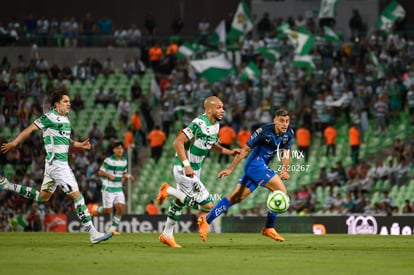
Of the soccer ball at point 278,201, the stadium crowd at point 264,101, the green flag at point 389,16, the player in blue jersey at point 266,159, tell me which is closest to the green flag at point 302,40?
the stadium crowd at point 264,101

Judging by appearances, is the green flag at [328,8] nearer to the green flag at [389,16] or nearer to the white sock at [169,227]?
the green flag at [389,16]

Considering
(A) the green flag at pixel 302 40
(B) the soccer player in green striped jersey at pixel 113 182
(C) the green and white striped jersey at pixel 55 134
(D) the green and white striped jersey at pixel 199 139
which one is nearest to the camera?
(D) the green and white striped jersey at pixel 199 139

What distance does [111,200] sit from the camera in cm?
2541

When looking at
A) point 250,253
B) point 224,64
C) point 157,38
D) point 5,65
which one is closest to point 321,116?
point 224,64

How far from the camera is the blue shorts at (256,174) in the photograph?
18.6 m

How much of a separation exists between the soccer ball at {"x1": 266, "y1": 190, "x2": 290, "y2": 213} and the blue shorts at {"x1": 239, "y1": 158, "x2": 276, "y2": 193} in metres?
0.44

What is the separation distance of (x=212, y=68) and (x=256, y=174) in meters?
22.8

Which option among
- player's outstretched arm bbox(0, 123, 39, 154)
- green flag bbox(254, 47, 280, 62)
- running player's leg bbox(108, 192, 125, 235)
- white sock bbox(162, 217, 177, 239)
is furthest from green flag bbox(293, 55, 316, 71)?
player's outstretched arm bbox(0, 123, 39, 154)

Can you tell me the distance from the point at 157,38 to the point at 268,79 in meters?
8.27

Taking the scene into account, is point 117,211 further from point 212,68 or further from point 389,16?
point 389,16

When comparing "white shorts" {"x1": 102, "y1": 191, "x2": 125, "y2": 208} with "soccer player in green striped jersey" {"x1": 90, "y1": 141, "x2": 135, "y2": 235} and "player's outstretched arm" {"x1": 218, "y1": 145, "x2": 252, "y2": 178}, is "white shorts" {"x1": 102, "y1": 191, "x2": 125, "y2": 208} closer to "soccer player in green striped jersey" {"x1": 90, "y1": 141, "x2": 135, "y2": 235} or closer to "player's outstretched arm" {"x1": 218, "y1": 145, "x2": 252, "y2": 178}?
"soccer player in green striped jersey" {"x1": 90, "y1": 141, "x2": 135, "y2": 235}

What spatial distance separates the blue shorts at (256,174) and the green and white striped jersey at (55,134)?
11.5 ft

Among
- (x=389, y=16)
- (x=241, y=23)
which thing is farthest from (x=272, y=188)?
(x=241, y=23)

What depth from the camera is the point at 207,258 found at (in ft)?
47.8
